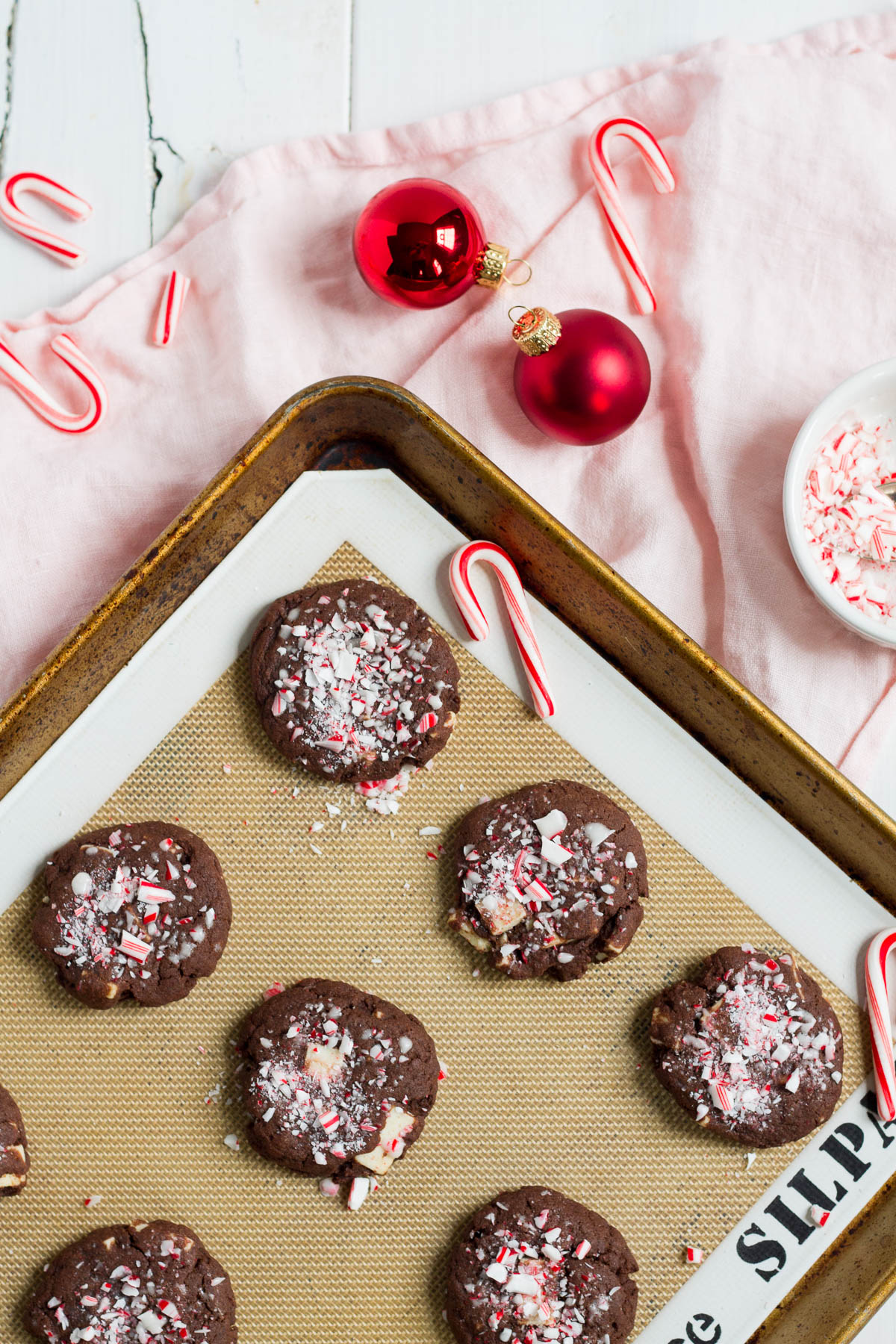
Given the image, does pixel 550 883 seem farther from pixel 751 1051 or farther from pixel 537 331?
pixel 537 331

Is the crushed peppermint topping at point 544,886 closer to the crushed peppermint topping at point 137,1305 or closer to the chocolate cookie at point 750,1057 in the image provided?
the chocolate cookie at point 750,1057

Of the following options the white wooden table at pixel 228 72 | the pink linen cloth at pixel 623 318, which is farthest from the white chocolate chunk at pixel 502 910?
the white wooden table at pixel 228 72

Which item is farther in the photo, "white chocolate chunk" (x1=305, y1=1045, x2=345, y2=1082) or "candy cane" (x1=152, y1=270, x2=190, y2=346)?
"candy cane" (x1=152, y1=270, x2=190, y2=346)

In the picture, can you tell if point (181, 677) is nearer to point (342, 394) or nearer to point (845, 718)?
point (342, 394)

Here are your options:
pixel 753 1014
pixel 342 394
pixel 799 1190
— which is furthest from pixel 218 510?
pixel 799 1190

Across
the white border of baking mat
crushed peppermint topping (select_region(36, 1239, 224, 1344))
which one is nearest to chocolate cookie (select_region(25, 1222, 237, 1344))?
crushed peppermint topping (select_region(36, 1239, 224, 1344))

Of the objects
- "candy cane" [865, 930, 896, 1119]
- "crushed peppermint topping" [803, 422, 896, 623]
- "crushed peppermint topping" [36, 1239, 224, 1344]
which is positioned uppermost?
"crushed peppermint topping" [803, 422, 896, 623]

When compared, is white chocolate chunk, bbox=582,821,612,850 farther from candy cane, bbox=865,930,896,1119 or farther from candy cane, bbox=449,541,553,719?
candy cane, bbox=865,930,896,1119
